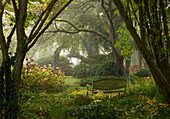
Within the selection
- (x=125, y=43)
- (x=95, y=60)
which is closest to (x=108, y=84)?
(x=125, y=43)

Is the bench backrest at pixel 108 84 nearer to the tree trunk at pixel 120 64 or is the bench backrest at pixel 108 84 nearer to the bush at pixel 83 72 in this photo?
the tree trunk at pixel 120 64

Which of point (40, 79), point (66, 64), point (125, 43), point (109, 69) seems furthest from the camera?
point (66, 64)

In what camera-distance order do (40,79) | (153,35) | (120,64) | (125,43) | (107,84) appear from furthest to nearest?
(120,64), (40,79), (107,84), (125,43), (153,35)

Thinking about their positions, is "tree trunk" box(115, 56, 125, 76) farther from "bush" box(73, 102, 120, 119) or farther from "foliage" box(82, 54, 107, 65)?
"bush" box(73, 102, 120, 119)

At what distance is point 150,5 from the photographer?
4.62 meters

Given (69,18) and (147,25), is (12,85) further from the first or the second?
(69,18)

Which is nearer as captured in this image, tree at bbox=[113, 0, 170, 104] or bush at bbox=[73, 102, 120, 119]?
bush at bbox=[73, 102, 120, 119]

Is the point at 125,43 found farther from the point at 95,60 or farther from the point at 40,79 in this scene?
→ the point at 95,60

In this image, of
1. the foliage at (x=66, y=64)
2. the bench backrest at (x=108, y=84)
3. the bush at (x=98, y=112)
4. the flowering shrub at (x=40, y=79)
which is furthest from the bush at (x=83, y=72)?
the bush at (x=98, y=112)

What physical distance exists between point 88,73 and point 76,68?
6.92 feet

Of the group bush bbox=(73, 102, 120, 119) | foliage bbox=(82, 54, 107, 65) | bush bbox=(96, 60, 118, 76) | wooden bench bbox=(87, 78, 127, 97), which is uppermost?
foliage bbox=(82, 54, 107, 65)

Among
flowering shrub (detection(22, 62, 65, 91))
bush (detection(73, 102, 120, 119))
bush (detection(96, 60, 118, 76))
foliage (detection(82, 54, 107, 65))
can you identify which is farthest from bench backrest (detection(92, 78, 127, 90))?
foliage (detection(82, 54, 107, 65))

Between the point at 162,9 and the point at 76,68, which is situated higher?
the point at 162,9

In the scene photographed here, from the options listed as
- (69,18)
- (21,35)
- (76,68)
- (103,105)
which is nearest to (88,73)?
(76,68)
